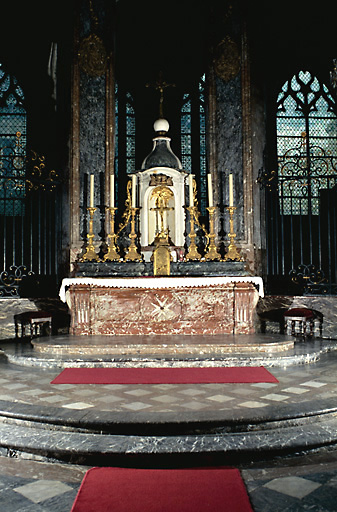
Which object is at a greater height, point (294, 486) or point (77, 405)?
point (77, 405)

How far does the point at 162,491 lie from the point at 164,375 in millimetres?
2662

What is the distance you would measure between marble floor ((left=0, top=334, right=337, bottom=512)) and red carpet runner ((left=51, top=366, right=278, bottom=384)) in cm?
15

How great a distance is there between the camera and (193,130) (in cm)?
1296

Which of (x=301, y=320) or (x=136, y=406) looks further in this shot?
(x=301, y=320)

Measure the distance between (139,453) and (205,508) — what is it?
2.79ft

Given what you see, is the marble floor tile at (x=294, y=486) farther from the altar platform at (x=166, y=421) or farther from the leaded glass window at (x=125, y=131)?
the leaded glass window at (x=125, y=131)

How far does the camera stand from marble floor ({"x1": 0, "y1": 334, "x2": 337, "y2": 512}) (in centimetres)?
285

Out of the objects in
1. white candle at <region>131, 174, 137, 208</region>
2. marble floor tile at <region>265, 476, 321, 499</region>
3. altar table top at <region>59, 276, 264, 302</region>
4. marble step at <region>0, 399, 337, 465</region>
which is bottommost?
marble floor tile at <region>265, 476, 321, 499</region>

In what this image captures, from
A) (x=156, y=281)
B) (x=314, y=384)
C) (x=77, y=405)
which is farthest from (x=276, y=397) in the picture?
(x=156, y=281)

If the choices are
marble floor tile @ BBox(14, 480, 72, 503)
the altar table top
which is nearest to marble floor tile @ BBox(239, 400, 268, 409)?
marble floor tile @ BBox(14, 480, 72, 503)

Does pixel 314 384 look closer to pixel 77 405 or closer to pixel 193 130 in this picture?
pixel 77 405

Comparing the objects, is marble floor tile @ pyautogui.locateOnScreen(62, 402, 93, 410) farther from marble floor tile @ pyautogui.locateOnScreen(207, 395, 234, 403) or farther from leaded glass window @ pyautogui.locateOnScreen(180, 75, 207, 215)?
leaded glass window @ pyautogui.locateOnScreen(180, 75, 207, 215)

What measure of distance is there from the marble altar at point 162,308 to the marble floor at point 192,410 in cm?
139

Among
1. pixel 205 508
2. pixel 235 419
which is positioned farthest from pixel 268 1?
pixel 205 508
